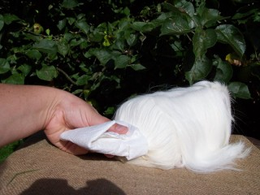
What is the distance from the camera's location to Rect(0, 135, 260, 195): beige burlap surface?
3.12 feet

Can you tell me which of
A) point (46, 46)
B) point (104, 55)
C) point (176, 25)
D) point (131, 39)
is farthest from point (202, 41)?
point (46, 46)

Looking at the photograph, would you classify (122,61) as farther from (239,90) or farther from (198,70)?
(239,90)

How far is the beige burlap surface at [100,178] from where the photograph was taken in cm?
95

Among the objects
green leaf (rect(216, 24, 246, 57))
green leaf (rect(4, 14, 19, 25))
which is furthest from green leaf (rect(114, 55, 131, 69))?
green leaf (rect(4, 14, 19, 25))

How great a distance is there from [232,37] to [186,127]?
35 cm

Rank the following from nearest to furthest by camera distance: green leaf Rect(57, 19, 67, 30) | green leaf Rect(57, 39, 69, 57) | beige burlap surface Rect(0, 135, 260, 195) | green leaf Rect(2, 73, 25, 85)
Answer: beige burlap surface Rect(0, 135, 260, 195) → green leaf Rect(2, 73, 25, 85) → green leaf Rect(57, 39, 69, 57) → green leaf Rect(57, 19, 67, 30)

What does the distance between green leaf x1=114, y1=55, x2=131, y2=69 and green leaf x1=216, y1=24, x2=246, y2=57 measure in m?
0.37

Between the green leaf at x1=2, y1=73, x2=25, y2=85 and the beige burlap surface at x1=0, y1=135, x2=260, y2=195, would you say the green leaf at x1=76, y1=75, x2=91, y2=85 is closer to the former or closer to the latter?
the green leaf at x1=2, y1=73, x2=25, y2=85

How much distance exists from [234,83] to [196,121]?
0.33 metres

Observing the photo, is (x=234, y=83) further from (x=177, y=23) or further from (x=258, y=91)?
(x=177, y=23)

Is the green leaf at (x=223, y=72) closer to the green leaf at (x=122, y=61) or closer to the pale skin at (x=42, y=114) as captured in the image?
the green leaf at (x=122, y=61)

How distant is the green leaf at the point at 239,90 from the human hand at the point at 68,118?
1.63ft

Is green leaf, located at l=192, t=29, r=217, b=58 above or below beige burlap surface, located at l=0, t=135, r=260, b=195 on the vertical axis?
above

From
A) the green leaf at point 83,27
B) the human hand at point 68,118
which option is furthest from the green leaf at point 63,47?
the human hand at point 68,118
